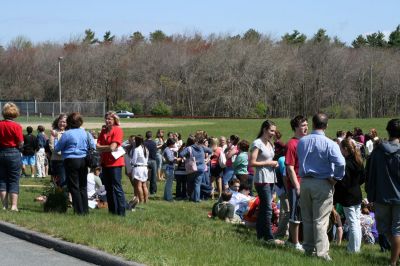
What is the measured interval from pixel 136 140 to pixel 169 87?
79.6m

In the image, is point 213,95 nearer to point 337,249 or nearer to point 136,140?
point 136,140

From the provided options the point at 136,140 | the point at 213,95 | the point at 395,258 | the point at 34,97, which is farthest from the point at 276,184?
the point at 34,97

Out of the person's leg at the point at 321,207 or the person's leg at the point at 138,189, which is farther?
the person's leg at the point at 138,189

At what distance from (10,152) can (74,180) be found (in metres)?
1.33

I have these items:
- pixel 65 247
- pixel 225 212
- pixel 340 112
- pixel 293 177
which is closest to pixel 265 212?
pixel 293 177

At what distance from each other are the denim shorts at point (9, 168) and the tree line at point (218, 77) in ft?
252

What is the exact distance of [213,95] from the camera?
94.5 metres

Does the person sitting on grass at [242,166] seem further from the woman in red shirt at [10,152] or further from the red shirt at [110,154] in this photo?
the woman in red shirt at [10,152]

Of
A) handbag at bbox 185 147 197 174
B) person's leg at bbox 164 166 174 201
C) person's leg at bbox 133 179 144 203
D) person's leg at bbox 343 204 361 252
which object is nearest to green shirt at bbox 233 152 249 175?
handbag at bbox 185 147 197 174

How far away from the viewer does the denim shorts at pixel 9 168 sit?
1230cm

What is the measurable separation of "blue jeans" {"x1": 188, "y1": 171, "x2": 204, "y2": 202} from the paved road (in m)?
7.90

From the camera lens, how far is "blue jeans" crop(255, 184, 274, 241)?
397 inches

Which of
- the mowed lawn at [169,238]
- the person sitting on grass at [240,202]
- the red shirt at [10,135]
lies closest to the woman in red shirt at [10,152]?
the red shirt at [10,135]

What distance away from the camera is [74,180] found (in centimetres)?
1196
